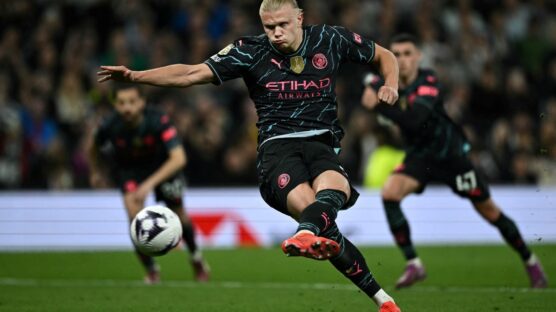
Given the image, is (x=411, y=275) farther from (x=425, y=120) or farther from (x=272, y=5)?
(x=272, y=5)

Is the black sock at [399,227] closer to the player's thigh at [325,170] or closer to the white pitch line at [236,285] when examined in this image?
the white pitch line at [236,285]

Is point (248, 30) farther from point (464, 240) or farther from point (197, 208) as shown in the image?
point (464, 240)

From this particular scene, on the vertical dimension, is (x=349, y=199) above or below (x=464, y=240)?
above

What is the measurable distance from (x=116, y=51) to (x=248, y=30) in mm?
2444

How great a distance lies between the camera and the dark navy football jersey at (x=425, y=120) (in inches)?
413

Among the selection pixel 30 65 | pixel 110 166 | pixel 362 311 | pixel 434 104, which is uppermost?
pixel 434 104

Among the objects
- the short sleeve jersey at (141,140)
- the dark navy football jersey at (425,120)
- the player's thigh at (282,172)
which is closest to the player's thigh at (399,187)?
the dark navy football jersey at (425,120)

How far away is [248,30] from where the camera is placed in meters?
19.1

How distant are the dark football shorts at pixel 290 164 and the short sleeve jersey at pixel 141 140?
164 inches

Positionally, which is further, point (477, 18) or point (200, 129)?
point (477, 18)

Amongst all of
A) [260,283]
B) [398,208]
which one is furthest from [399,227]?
[260,283]

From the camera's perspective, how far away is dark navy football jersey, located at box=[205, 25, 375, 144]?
24.9ft

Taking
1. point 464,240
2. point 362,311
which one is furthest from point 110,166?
point 362,311

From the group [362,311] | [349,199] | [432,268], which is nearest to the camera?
[349,199]
